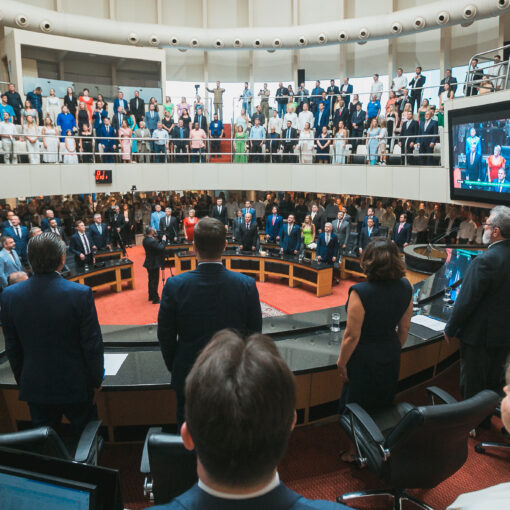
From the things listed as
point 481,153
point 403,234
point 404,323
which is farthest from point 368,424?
point 403,234

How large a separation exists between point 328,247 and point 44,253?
338 inches

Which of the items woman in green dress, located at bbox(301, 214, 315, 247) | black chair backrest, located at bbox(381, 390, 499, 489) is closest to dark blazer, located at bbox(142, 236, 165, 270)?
woman in green dress, located at bbox(301, 214, 315, 247)

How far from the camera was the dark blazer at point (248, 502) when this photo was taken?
95 centimetres

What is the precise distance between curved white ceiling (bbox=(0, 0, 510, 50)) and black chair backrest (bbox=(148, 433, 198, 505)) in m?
15.6

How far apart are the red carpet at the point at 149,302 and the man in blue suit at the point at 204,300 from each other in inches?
248

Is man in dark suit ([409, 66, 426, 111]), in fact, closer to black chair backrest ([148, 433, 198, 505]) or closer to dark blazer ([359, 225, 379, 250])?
dark blazer ([359, 225, 379, 250])

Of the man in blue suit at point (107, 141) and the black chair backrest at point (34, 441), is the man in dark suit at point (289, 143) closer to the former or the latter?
the man in blue suit at point (107, 141)

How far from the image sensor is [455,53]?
16359mm

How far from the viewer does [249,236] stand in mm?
11844

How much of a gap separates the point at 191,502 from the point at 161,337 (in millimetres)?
1715

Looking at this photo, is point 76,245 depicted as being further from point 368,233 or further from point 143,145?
point 368,233

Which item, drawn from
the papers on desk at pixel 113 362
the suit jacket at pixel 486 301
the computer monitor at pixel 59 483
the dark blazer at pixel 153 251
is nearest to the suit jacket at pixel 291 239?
the dark blazer at pixel 153 251

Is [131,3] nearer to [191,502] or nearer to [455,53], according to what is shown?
[455,53]

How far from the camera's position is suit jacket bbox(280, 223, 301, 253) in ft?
37.3
